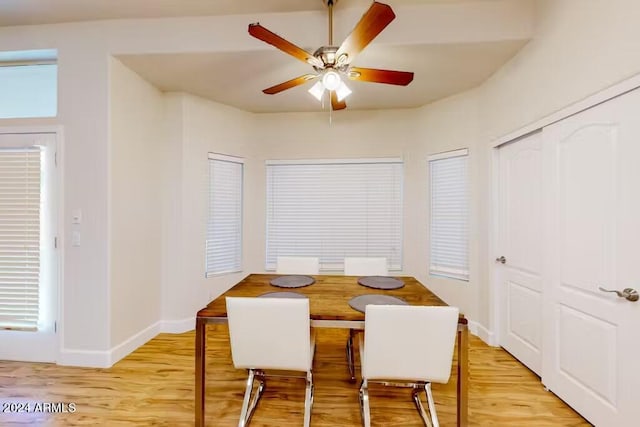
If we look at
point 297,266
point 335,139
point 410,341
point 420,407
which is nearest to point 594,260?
point 410,341

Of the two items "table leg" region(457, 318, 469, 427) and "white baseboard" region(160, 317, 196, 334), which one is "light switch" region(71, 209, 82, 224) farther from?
"table leg" region(457, 318, 469, 427)

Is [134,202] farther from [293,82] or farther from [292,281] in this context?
[293,82]

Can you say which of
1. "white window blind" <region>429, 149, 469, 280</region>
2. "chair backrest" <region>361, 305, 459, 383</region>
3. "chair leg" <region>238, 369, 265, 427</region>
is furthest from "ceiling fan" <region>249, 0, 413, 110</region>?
"chair leg" <region>238, 369, 265, 427</region>

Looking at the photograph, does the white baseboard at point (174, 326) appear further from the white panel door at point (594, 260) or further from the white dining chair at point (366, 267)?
the white panel door at point (594, 260)

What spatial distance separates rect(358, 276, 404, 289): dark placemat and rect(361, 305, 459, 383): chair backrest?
29.5 inches

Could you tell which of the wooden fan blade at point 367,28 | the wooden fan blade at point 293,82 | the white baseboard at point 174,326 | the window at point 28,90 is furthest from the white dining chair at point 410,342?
the window at point 28,90

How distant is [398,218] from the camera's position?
4.16 meters

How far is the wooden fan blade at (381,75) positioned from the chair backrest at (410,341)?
153 cm

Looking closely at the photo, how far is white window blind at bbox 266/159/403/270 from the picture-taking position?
13.7ft

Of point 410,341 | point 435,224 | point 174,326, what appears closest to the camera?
point 410,341

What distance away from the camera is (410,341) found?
1.75 metres

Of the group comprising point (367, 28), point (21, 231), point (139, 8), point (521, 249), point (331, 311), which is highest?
point (139, 8)

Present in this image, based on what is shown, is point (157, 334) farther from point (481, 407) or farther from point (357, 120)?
point (357, 120)

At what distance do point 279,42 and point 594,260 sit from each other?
2377 millimetres
